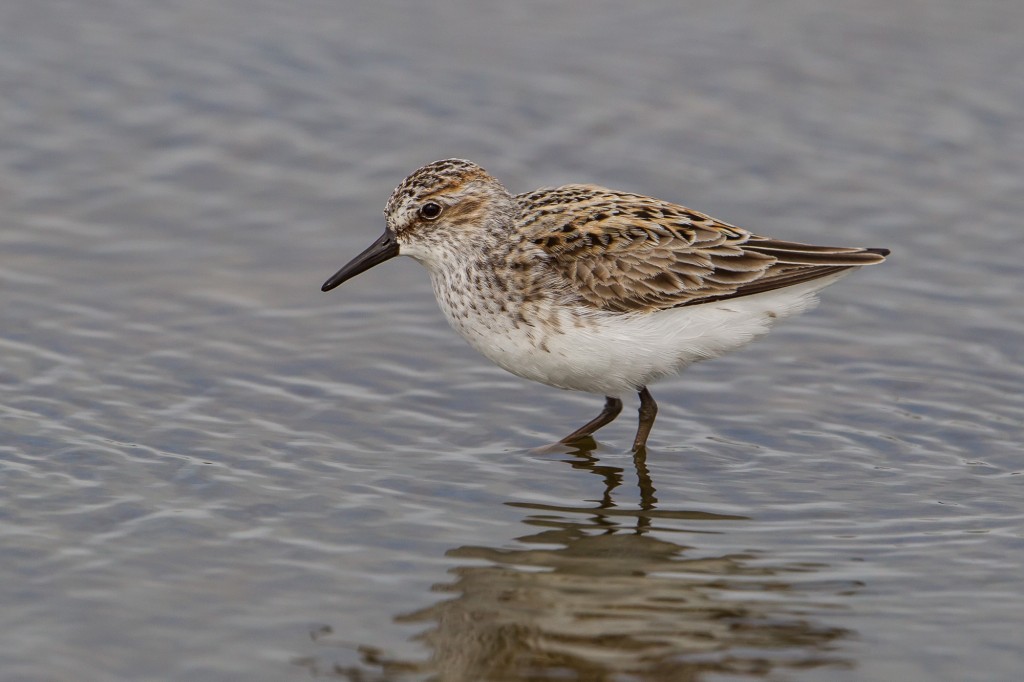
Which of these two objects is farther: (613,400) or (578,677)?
(613,400)

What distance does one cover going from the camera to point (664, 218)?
426 inches

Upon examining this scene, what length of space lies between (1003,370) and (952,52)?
636 cm

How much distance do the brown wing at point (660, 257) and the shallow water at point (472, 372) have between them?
3.76ft

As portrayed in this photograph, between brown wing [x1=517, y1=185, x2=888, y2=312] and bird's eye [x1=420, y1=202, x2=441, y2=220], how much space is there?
0.63 metres

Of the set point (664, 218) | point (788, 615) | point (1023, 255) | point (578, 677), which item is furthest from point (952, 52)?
point (578, 677)

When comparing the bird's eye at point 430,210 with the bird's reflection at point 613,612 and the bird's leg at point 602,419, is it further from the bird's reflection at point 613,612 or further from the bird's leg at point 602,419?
the bird's reflection at point 613,612

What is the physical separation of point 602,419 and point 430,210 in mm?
1953

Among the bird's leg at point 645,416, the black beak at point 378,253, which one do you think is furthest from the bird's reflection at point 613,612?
the black beak at point 378,253

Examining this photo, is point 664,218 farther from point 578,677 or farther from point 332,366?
point 578,677

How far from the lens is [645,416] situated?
10.8 m

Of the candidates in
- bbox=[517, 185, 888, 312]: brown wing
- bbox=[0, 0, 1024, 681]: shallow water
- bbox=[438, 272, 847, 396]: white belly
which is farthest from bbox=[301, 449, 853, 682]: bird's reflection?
bbox=[517, 185, 888, 312]: brown wing

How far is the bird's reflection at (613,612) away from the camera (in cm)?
755

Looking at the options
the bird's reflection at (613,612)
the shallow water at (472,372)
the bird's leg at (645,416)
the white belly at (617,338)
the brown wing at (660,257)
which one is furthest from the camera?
the bird's leg at (645,416)

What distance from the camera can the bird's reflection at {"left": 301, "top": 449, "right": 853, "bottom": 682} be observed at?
24.8 ft
